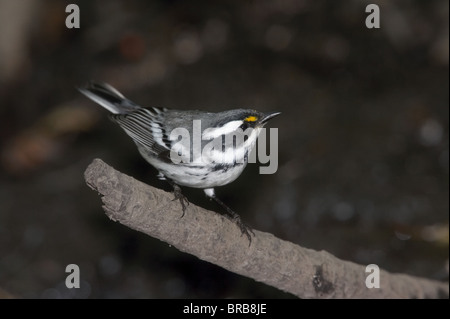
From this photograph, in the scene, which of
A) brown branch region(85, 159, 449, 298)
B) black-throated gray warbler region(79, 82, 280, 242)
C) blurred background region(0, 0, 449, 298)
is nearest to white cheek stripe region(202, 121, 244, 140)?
black-throated gray warbler region(79, 82, 280, 242)

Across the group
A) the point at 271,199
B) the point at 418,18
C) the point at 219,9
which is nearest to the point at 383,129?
the point at 271,199

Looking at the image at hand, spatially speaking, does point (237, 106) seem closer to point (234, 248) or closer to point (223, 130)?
point (223, 130)

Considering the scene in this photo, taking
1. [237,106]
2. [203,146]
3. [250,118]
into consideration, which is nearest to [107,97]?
[203,146]

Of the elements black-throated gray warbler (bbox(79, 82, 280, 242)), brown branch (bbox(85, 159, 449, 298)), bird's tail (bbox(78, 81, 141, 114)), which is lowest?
brown branch (bbox(85, 159, 449, 298))

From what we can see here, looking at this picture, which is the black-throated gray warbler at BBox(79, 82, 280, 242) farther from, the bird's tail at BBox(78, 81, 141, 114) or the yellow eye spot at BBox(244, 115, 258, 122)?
the bird's tail at BBox(78, 81, 141, 114)

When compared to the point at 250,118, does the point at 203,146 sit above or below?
below
